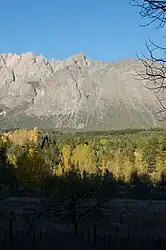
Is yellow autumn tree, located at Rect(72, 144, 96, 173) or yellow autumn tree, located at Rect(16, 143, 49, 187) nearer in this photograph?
yellow autumn tree, located at Rect(16, 143, 49, 187)

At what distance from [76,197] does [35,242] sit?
13488mm

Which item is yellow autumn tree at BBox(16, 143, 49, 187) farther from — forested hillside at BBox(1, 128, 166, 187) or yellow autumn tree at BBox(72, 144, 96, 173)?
yellow autumn tree at BBox(72, 144, 96, 173)

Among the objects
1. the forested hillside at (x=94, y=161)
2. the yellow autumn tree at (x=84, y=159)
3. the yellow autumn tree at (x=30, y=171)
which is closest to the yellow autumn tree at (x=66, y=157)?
the forested hillside at (x=94, y=161)

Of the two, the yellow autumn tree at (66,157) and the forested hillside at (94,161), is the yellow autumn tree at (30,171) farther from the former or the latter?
the yellow autumn tree at (66,157)

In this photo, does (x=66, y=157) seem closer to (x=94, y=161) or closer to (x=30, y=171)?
(x=94, y=161)

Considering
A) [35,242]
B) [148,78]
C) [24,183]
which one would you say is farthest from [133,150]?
[148,78]

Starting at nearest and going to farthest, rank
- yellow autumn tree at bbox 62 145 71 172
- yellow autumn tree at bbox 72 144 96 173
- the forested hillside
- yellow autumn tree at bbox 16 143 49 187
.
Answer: yellow autumn tree at bbox 16 143 49 187, the forested hillside, yellow autumn tree at bbox 62 145 71 172, yellow autumn tree at bbox 72 144 96 173

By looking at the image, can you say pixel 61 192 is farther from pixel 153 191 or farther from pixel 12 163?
pixel 12 163

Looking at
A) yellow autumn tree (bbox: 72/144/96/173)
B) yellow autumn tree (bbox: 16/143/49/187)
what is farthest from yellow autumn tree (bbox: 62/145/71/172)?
yellow autumn tree (bbox: 16/143/49/187)

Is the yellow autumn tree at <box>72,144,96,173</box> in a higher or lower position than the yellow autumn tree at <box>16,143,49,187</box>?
higher

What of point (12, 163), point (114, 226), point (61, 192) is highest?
point (12, 163)

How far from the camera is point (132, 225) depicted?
4222 cm

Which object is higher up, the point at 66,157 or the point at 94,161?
the point at 66,157

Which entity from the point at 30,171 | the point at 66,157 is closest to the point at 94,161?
the point at 66,157
